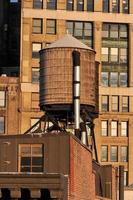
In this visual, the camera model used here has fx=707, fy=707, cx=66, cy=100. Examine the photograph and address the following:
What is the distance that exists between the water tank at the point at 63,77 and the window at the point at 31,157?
17973 millimetres

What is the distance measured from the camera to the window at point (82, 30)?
108 m

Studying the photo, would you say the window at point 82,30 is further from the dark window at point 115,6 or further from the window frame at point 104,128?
the window frame at point 104,128

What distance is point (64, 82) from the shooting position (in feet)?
205

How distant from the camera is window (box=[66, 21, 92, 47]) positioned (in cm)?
10806

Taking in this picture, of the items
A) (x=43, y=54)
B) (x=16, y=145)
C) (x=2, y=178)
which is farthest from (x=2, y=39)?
(x=2, y=178)

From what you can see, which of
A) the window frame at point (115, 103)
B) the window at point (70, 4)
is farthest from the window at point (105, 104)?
the window at point (70, 4)

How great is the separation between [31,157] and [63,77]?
68.9ft

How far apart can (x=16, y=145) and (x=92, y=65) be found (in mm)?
22548

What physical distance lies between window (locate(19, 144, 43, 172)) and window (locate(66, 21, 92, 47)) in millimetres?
66261

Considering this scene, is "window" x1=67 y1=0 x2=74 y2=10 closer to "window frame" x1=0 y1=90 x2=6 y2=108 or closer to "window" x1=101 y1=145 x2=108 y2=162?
"window frame" x1=0 y1=90 x2=6 y2=108

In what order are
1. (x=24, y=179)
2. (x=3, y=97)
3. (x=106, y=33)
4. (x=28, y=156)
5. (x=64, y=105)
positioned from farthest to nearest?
(x=106, y=33) < (x=3, y=97) < (x=64, y=105) < (x=28, y=156) < (x=24, y=179)

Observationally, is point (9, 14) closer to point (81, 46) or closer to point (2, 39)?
point (2, 39)

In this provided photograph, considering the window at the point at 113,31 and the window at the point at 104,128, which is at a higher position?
the window at the point at 113,31

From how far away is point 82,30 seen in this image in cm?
10894
